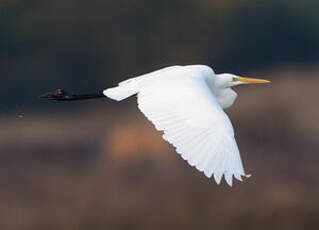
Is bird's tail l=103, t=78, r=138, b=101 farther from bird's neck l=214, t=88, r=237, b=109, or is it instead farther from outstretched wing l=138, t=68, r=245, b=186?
bird's neck l=214, t=88, r=237, b=109

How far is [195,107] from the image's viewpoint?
95.4 inches

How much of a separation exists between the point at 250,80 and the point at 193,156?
1.06 metres

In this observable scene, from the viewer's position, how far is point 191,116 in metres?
2.38

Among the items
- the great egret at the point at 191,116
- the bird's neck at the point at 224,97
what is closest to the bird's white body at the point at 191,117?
the great egret at the point at 191,116

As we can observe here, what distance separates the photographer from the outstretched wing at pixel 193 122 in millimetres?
2180

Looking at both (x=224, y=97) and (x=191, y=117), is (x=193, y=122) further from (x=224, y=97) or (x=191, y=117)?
(x=224, y=97)

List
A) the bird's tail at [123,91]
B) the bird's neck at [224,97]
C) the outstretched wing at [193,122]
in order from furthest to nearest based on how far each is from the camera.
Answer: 1. the bird's neck at [224,97]
2. the bird's tail at [123,91]
3. the outstretched wing at [193,122]

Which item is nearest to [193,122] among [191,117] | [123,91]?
[191,117]

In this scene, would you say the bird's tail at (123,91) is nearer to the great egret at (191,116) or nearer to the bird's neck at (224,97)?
the great egret at (191,116)

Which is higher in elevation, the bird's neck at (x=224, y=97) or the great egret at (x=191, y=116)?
the great egret at (x=191, y=116)

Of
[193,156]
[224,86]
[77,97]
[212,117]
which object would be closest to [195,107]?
[212,117]

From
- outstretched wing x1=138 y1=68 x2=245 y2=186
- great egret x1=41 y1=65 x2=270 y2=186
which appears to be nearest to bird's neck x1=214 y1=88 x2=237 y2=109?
great egret x1=41 y1=65 x2=270 y2=186

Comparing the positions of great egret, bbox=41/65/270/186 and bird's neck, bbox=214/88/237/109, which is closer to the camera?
great egret, bbox=41/65/270/186

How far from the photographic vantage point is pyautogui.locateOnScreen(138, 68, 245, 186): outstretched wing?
2.18m
